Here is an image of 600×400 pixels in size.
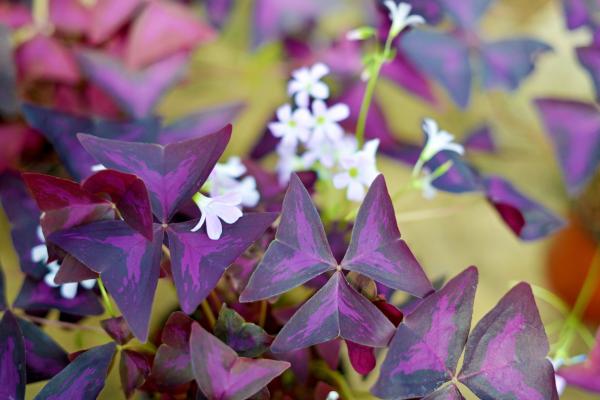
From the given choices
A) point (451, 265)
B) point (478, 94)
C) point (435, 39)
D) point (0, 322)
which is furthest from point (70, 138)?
point (478, 94)

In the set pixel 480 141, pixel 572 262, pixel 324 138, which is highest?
pixel 324 138

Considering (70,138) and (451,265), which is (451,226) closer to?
(451,265)

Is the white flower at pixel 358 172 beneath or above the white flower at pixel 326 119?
beneath

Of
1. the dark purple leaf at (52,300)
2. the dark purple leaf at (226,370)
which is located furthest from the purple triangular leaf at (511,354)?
the dark purple leaf at (52,300)

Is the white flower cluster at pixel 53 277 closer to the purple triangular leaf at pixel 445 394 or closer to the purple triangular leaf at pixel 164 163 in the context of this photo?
the purple triangular leaf at pixel 164 163

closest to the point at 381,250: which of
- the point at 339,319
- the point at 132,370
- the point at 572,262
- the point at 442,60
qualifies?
the point at 339,319

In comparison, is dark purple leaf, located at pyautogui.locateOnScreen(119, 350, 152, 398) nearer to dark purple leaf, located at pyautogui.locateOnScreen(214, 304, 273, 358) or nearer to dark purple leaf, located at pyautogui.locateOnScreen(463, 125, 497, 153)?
dark purple leaf, located at pyautogui.locateOnScreen(214, 304, 273, 358)

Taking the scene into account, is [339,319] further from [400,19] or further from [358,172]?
[400,19]

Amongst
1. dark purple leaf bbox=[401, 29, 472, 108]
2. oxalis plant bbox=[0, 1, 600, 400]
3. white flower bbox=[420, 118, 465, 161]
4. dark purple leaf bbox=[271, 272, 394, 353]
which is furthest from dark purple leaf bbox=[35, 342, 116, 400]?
dark purple leaf bbox=[401, 29, 472, 108]

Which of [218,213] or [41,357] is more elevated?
[218,213]
